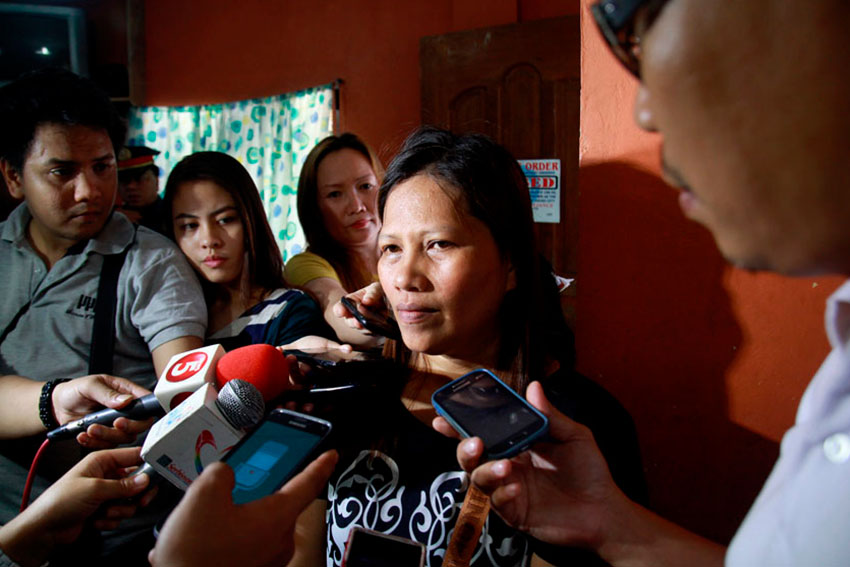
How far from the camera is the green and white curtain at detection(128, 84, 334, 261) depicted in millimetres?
4066

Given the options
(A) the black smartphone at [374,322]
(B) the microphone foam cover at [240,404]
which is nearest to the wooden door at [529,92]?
(A) the black smartphone at [374,322]

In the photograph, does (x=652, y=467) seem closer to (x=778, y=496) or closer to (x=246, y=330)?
(x=778, y=496)

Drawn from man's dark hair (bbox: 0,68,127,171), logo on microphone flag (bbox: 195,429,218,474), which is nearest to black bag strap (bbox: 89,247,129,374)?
man's dark hair (bbox: 0,68,127,171)

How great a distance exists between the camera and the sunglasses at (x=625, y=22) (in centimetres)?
48

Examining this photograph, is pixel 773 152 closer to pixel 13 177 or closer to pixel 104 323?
pixel 104 323

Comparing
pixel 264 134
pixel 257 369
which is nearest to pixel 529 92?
pixel 264 134

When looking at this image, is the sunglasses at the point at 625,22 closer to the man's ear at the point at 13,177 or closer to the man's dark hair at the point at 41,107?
the man's dark hair at the point at 41,107

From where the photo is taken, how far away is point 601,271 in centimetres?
128

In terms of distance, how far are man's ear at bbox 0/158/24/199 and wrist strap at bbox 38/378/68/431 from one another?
71cm

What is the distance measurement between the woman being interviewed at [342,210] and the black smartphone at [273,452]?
1.33 meters

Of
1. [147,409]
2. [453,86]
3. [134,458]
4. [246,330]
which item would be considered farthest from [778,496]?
[453,86]

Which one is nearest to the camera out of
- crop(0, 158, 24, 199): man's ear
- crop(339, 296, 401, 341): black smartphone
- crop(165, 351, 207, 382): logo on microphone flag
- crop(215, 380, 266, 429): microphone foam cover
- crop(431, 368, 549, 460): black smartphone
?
crop(431, 368, 549, 460): black smartphone

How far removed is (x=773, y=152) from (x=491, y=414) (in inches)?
21.7

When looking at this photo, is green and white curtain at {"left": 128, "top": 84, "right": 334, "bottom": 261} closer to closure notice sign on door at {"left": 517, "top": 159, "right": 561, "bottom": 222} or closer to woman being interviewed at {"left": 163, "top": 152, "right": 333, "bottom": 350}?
closure notice sign on door at {"left": 517, "top": 159, "right": 561, "bottom": 222}
